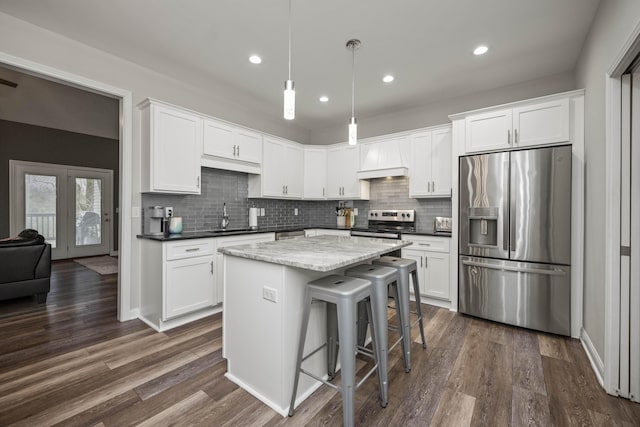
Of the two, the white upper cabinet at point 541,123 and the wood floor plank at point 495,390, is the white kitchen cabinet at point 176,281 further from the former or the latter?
the white upper cabinet at point 541,123

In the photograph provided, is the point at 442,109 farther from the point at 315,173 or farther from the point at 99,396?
the point at 99,396

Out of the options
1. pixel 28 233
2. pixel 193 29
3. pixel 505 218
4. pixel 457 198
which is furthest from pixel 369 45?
pixel 28 233

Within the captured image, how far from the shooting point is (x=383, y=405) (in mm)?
1772

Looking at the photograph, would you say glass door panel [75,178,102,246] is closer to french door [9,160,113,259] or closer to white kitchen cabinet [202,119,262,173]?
french door [9,160,113,259]

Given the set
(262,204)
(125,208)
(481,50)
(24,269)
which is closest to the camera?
(481,50)

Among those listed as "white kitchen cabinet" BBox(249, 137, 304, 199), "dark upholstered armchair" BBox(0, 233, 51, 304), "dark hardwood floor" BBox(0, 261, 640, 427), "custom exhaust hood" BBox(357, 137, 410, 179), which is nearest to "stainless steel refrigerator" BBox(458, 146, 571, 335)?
"dark hardwood floor" BBox(0, 261, 640, 427)

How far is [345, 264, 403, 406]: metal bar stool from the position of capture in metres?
1.78

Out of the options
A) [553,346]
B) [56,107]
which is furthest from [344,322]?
[56,107]

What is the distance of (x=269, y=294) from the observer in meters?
1.77

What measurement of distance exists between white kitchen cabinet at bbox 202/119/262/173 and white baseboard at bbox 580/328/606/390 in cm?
402

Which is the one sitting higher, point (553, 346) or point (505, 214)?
point (505, 214)

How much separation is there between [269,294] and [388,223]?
3.15m

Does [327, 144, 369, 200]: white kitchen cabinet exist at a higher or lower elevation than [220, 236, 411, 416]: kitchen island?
higher

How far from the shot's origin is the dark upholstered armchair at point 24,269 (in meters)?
3.31
